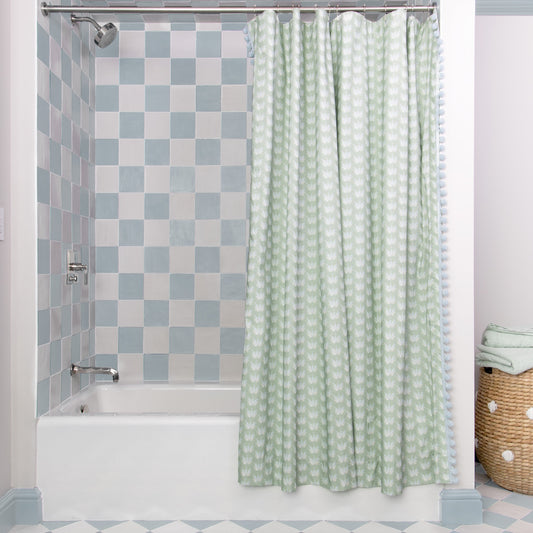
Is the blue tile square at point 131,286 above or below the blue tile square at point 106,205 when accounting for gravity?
below

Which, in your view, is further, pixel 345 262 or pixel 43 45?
pixel 43 45

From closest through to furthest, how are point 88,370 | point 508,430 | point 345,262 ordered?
point 345,262 < point 508,430 < point 88,370

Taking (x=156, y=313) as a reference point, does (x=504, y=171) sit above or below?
above

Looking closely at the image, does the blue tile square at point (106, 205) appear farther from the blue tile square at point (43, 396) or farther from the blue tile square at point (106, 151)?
the blue tile square at point (43, 396)

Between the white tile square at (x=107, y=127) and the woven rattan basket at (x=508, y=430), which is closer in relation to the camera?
the woven rattan basket at (x=508, y=430)

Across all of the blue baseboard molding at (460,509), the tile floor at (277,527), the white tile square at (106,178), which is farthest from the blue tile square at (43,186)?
the blue baseboard molding at (460,509)

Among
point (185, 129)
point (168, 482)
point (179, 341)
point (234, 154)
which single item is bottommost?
point (168, 482)

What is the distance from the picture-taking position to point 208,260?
8.41ft

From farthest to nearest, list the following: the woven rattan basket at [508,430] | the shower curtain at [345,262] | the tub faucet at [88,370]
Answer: the tub faucet at [88,370] < the woven rattan basket at [508,430] < the shower curtain at [345,262]

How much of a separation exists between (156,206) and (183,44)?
778mm

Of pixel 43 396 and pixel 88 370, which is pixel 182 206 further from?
pixel 43 396

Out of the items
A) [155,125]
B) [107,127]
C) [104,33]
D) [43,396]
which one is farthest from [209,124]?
[43,396]

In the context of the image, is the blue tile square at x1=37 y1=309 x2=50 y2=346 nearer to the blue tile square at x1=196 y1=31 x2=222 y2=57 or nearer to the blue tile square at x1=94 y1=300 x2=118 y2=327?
the blue tile square at x1=94 y1=300 x2=118 y2=327

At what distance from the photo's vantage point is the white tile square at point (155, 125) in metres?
2.55
